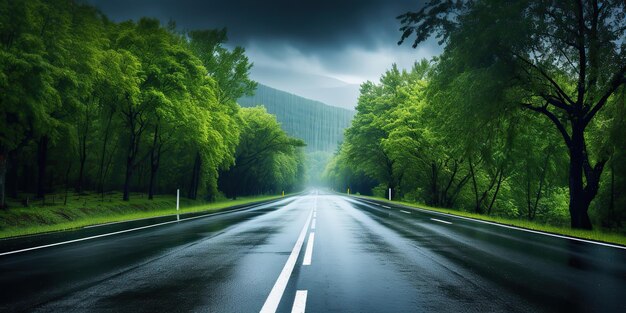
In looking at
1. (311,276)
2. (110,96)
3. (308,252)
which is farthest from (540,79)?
(110,96)

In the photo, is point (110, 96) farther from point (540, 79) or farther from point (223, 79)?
point (540, 79)

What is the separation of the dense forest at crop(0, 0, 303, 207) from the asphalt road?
32.7 feet

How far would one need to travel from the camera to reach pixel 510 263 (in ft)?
22.4

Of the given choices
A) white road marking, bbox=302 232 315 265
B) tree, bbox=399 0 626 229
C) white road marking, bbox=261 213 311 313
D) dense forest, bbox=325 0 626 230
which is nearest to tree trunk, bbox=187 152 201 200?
dense forest, bbox=325 0 626 230

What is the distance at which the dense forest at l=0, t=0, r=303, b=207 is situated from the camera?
643 inches

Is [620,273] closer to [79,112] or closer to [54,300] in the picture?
[54,300]

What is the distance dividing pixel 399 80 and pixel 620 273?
4504 cm

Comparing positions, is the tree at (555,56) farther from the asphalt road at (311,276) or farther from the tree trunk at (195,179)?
the tree trunk at (195,179)

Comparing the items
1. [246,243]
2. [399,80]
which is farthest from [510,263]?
[399,80]

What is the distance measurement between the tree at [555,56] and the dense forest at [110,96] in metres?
17.9

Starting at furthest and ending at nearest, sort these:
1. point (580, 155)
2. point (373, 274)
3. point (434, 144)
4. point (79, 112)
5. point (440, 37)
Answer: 1. point (434, 144)
2. point (79, 112)
3. point (440, 37)
4. point (580, 155)
5. point (373, 274)

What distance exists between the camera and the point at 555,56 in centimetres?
1598

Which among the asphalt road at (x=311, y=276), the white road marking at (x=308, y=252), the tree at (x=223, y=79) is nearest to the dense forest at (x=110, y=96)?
the tree at (x=223, y=79)

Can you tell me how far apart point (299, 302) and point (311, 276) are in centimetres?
137
